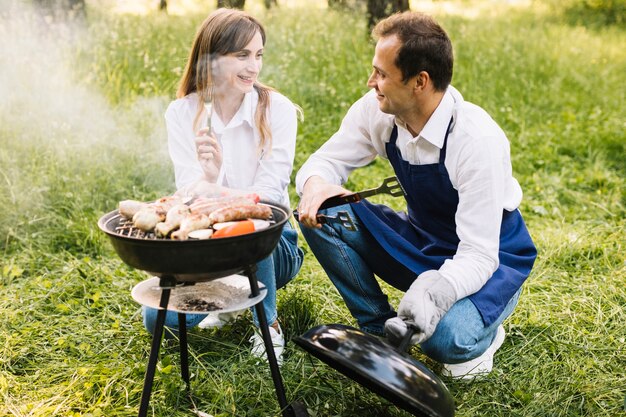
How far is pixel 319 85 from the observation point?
21.4 ft

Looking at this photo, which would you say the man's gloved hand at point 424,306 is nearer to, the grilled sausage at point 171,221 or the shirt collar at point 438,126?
the shirt collar at point 438,126

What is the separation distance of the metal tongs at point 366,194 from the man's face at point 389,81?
326mm

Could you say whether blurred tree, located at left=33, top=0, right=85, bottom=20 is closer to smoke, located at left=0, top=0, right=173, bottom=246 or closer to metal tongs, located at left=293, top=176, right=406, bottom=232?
smoke, located at left=0, top=0, right=173, bottom=246

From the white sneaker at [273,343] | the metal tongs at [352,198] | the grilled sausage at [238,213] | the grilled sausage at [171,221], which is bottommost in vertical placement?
the white sneaker at [273,343]

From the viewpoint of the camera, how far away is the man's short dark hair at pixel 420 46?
2.60m

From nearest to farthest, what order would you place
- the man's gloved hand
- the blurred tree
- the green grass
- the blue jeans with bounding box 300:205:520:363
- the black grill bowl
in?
the black grill bowl → the man's gloved hand → the blue jeans with bounding box 300:205:520:363 → the green grass → the blurred tree

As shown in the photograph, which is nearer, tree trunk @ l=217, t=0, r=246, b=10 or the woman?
the woman

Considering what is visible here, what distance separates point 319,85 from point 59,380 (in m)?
4.29

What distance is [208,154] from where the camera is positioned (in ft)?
9.14

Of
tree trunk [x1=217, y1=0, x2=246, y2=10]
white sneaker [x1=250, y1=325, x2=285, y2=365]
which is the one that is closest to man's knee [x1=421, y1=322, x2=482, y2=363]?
white sneaker [x1=250, y1=325, x2=285, y2=365]

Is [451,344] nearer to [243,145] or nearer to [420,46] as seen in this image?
[420,46]

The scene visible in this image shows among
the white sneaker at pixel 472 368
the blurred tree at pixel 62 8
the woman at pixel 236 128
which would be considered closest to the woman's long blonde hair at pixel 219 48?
the woman at pixel 236 128

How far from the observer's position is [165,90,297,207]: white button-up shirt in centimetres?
315

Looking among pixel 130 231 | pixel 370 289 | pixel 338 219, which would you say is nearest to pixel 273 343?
pixel 370 289
